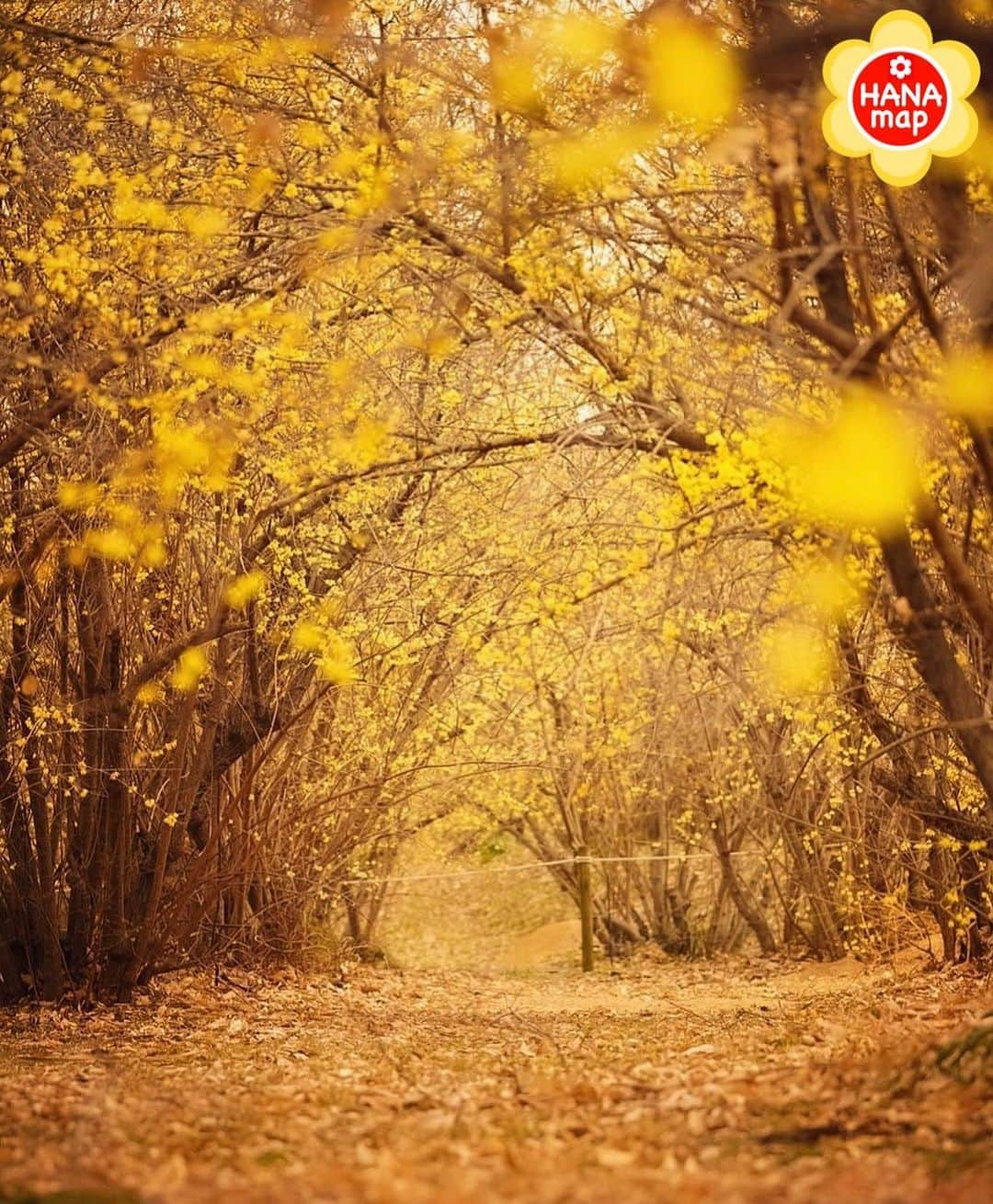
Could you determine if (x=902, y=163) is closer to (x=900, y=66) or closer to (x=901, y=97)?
(x=901, y=97)

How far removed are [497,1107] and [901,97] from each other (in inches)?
146

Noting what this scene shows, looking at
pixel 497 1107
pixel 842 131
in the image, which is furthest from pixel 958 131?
pixel 497 1107

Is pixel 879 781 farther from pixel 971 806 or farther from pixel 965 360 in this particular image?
pixel 965 360

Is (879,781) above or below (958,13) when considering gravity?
below

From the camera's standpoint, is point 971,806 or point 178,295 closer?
point 178,295

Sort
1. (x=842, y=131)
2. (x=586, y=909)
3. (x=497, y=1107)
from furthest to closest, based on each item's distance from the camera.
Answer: (x=586, y=909) < (x=842, y=131) < (x=497, y=1107)

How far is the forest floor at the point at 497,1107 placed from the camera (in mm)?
3309

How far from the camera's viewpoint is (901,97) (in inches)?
184

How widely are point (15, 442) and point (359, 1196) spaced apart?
15.5ft

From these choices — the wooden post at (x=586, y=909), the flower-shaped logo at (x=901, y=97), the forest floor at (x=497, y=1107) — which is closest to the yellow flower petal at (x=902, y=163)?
the flower-shaped logo at (x=901, y=97)

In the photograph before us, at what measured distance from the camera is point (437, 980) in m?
12.1

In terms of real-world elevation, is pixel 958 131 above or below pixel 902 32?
below

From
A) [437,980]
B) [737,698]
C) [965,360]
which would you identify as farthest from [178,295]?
[437,980]

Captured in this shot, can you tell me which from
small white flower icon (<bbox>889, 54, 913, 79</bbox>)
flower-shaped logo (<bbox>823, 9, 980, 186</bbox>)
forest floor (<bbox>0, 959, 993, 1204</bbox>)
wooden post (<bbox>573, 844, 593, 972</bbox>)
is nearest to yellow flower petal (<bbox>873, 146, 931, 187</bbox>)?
flower-shaped logo (<bbox>823, 9, 980, 186</bbox>)
